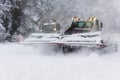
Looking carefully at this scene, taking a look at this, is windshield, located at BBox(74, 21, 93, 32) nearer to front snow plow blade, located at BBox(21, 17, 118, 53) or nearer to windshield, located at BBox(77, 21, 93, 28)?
windshield, located at BBox(77, 21, 93, 28)

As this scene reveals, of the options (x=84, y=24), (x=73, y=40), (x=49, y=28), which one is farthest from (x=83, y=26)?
(x=73, y=40)

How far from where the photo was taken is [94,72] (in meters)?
8.91

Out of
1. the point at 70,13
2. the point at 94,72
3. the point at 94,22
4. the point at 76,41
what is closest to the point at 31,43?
the point at 76,41

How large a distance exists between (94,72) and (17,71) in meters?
2.19

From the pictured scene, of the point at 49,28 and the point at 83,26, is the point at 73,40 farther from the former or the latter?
the point at 49,28

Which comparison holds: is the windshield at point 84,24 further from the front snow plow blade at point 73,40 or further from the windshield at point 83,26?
the front snow plow blade at point 73,40

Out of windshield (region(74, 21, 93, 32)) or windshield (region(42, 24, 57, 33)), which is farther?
windshield (region(42, 24, 57, 33))

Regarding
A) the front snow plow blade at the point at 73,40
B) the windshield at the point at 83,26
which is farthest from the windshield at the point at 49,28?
the front snow plow blade at the point at 73,40

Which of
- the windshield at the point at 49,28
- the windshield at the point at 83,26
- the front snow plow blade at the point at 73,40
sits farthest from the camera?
the windshield at the point at 49,28

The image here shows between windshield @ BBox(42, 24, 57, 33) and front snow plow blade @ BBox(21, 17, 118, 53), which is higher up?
windshield @ BBox(42, 24, 57, 33)

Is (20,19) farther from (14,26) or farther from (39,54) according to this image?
(39,54)

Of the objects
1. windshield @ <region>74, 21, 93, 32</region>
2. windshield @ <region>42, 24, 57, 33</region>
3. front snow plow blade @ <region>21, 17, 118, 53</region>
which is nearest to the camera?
front snow plow blade @ <region>21, 17, 118, 53</region>

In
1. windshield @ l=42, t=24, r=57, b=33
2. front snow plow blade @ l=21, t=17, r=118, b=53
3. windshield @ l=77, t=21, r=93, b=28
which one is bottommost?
front snow plow blade @ l=21, t=17, r=118, b=53

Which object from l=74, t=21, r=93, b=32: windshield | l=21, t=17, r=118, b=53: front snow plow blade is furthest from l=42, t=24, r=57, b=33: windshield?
l=21, t=17, r=118, b=53: front snow plow blade
